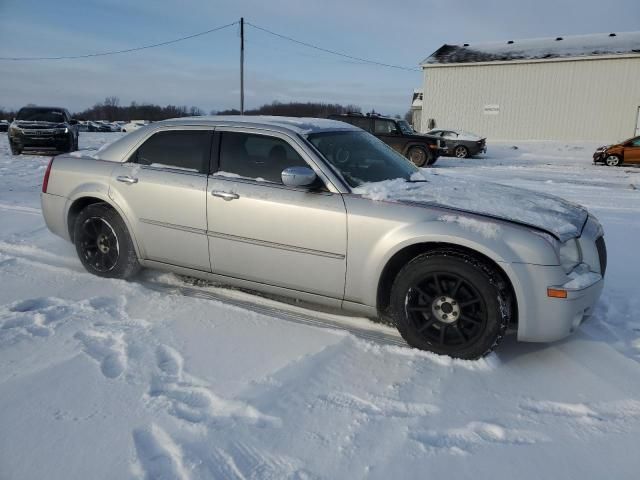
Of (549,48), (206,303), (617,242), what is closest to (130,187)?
(206,303)

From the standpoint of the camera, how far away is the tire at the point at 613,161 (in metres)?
18.5

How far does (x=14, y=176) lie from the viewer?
11.1 m

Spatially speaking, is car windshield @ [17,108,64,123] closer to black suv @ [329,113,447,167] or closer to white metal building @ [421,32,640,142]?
black suv @ [329,113,447,167]

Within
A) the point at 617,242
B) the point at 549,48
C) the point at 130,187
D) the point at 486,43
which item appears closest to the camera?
the point at 130,187

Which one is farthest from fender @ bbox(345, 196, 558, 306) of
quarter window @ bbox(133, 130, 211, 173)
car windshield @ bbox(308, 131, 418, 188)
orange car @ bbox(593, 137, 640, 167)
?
orange car @ bbox(593, 137, 640, 167)

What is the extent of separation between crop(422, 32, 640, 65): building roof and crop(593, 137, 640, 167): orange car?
12.1m

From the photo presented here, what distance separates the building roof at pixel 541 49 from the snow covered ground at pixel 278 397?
96.4ft

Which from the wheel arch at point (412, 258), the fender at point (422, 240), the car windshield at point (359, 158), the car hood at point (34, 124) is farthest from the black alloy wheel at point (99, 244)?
the car hood at point (34, 124)

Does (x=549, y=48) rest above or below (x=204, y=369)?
above

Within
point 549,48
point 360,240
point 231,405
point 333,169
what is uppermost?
point 549,48

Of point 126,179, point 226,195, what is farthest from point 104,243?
point 226,195

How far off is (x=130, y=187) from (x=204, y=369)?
6.65 feet

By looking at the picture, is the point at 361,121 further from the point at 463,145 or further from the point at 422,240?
the point at 422,240

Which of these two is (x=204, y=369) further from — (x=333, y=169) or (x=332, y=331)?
(x=333, y=169)
